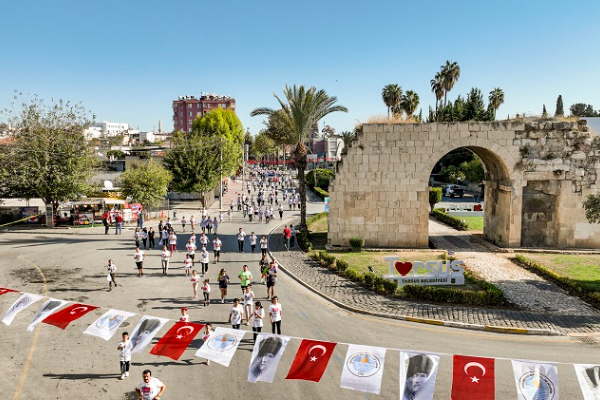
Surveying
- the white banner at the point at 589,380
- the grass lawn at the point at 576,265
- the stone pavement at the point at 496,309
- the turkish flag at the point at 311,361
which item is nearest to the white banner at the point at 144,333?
the turkish flag at the point at 311,361

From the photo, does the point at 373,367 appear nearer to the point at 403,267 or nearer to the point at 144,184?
the point at 403,267

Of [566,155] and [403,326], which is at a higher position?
[566,155]

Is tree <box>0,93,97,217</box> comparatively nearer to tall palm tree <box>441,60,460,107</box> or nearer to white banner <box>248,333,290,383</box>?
white banner <box>248,333,290,383</box>

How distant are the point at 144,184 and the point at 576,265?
31.4 m

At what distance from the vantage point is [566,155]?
77.9 ft

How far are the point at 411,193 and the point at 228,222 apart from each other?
17951 millimetres

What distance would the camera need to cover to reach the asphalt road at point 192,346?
988 centimetres

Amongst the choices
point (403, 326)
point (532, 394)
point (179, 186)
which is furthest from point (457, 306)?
point (179, 186)

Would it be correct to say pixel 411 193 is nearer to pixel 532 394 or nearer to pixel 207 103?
pixel 532 394

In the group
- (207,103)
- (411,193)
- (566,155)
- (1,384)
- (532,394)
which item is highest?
(207,103)

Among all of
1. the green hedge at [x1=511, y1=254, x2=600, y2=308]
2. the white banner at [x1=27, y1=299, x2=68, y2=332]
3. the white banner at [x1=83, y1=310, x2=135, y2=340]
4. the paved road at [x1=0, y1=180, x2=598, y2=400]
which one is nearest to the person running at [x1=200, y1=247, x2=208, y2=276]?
the paved road at [x1=0, y1=180, x2=598, y2=400]

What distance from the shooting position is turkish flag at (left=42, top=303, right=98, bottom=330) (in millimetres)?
11219

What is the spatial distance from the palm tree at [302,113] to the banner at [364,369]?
19543 millimetres

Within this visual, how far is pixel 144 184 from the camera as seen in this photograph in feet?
118
